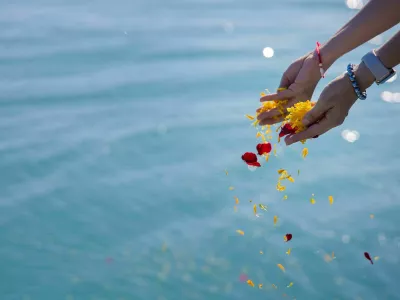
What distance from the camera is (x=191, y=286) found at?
330 cm

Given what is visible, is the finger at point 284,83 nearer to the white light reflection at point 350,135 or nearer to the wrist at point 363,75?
the wrist at point 363,75

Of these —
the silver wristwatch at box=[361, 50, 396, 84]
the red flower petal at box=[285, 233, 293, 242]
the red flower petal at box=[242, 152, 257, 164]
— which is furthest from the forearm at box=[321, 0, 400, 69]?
the red flower petal at box=[285, 233, 293, 242]

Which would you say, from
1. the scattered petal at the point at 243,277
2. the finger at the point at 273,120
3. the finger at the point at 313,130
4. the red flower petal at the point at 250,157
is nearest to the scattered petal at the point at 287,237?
the scattered petal at the point at 243,277

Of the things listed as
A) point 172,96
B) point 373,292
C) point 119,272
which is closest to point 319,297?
point 373,292

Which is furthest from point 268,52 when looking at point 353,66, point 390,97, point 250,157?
point 353,66

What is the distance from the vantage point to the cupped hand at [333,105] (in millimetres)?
2260

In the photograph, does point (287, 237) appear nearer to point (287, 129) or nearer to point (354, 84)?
point (287, 129)

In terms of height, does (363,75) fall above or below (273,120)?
below

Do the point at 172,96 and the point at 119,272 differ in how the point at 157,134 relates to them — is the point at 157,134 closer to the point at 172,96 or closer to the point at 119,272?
the point at 172,96

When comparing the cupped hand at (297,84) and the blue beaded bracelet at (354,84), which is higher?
the cupped hand at (297,84)

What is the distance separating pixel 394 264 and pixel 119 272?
1430mm

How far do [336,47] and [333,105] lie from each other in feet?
0.95

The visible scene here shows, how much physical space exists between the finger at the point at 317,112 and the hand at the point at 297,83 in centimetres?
23

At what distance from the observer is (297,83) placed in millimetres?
2545
